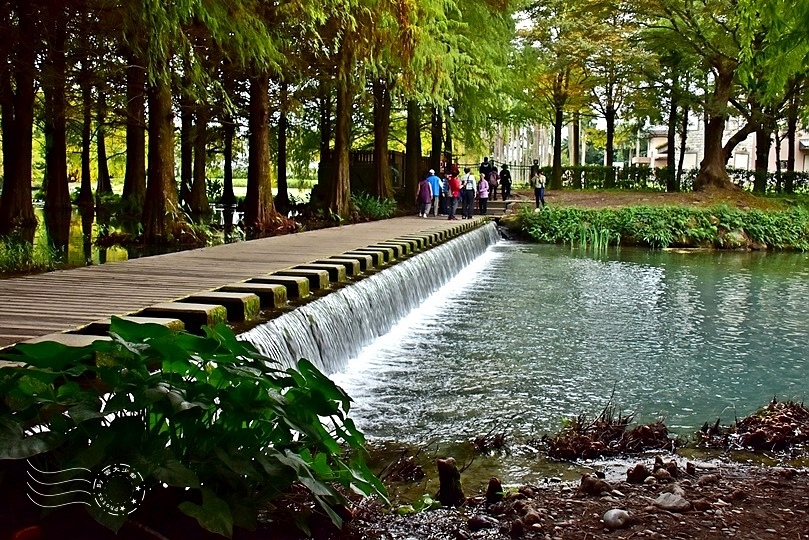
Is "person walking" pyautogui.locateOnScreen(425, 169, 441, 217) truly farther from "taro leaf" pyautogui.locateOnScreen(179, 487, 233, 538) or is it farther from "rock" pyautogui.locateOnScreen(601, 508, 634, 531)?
"taro leaf" pyautogui.locateOnScreen(179, 487, 233, 538)

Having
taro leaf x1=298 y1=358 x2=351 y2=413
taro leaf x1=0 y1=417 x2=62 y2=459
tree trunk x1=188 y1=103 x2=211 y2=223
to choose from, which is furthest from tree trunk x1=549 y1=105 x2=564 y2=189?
taro leaf x1=0 y1=417 x2=62 y2=459

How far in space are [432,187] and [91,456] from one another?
873 inches

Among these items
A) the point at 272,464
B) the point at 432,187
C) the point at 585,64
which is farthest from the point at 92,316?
the point at 585,64

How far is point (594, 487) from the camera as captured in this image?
13.8ft

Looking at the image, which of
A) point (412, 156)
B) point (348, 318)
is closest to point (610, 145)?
point (412, 156)

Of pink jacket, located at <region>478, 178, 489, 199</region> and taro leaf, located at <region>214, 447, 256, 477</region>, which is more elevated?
pink jacket, located at <region>478, 178, 489, 199</region>

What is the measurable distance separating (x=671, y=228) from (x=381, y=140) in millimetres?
10140

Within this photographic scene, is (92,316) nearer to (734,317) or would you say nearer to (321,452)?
(321,452)

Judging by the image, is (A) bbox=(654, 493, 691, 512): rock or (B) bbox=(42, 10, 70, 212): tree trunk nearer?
(A) bbox=(654, 493, 691, 512): rock

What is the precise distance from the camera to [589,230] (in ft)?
82.0

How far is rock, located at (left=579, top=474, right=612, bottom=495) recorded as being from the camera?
4211mm

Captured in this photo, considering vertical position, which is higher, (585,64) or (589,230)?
(585,64)

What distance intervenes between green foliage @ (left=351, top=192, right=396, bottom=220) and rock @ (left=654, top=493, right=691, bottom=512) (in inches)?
814

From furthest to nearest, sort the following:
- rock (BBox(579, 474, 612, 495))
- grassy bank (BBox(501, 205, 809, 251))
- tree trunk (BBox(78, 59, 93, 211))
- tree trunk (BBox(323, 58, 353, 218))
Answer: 1. grassy bank (BBox(501, 205, 809, 251))
2. tree trunk (BBox(323, 58, 353, 218))
3. tree trunk (BBox(78, 59, 93, 211))
4. rock (BBox(579, 474, 612, 495))
